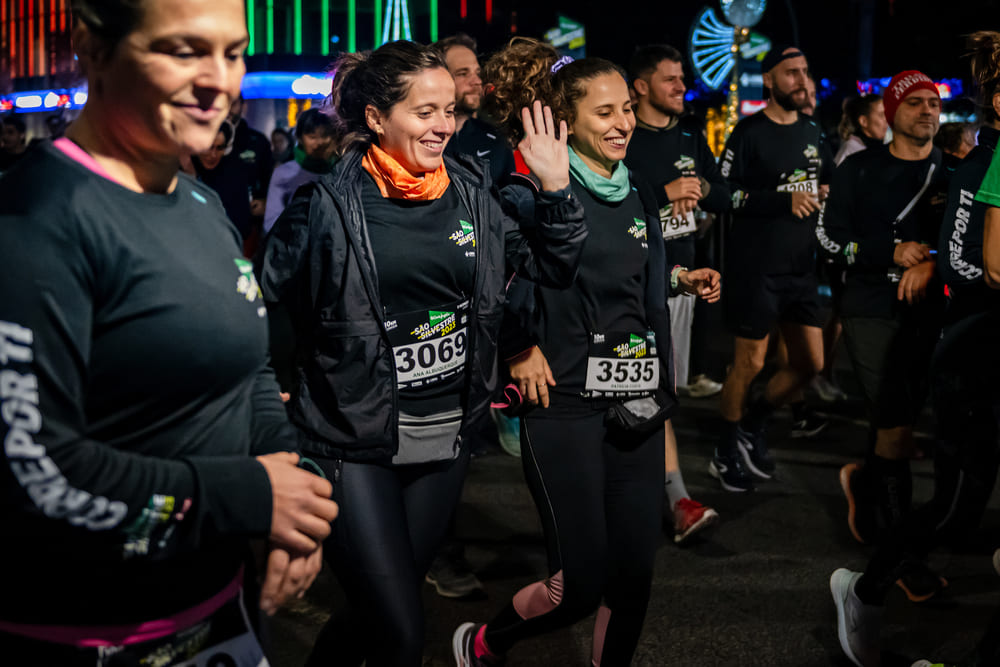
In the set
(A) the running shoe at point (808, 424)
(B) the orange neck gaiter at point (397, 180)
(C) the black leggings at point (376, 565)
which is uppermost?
(B) the orange neck gaiter at point (397, 180)

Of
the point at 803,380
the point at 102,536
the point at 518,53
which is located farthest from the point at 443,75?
the point at 803,380

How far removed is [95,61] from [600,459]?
230 centimetres

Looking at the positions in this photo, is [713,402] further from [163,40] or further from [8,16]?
[8,16]

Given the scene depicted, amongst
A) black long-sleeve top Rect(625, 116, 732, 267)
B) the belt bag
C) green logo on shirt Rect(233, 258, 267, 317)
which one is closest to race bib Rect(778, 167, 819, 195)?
black long-sleeve top Rect(625, 116, 732, 267)

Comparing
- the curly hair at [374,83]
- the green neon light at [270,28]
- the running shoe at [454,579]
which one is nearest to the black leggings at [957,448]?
the running shoe at [454,579]

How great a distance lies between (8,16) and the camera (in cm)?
6519

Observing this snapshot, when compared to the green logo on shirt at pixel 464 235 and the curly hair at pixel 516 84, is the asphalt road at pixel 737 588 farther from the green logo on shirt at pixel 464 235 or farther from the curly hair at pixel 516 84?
the curly hair at pixel 516 84

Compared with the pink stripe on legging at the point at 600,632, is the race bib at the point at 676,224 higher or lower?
higher

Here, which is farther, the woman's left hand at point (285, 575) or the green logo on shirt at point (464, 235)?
the green logo on shirt at point (464, 235)

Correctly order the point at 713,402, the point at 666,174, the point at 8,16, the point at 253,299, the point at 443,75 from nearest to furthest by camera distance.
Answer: the point at 253,299
the point at 443,75
the point at 666,174
the point at 713,402
the point at 8,16

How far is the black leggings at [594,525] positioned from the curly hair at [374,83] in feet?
3.65

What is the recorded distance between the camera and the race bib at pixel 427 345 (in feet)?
10.2

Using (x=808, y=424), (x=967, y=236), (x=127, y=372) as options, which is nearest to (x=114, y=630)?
(x=127, y=372)

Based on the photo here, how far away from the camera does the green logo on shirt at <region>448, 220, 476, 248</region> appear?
3.22m
